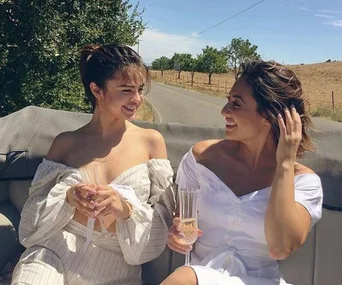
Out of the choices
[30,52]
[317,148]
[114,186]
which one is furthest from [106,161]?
[30,52]

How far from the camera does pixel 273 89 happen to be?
2143mm

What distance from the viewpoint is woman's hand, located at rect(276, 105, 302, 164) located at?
2023 millimetres

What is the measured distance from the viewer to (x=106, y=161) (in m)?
2.61

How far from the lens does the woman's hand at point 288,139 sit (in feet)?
6.64

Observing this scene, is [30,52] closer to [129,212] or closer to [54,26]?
[54,26]

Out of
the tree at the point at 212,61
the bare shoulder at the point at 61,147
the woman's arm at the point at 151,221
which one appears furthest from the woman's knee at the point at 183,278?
the tree at the point at 212,61

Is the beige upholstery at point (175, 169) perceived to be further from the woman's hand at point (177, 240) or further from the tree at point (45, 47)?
the tree at point (45, 47)

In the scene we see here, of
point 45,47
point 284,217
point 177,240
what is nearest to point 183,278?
point 177,240

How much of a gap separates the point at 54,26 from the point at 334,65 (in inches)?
3024

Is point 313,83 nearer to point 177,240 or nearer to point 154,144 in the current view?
point 154,144

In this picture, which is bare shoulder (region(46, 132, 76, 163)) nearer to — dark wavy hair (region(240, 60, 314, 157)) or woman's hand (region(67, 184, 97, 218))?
woman's hand (region(67, 184, 97, 218))

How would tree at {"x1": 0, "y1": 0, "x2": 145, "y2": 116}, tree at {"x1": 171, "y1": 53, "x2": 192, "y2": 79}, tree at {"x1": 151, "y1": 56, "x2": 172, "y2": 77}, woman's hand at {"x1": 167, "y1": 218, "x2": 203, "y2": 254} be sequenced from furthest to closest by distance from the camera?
tree at {"x1": 151, "y1": 56, "x2": 172, "y2": 77}, tree at {"x1": 171, "y1": 53, "x2": 192, "y2": 79}, tree at {"x1": 0, "y1": 0, "x2": 145, "y2": 116}, woman's hand at {"x1": 167, "y1": 218, "x2": 203, "y2": 254}

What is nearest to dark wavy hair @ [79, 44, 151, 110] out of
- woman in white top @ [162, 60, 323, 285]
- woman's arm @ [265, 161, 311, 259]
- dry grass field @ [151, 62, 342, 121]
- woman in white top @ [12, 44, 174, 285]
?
woman in white top @ [12, 44, 174, 285]

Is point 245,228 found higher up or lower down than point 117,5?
lower down
